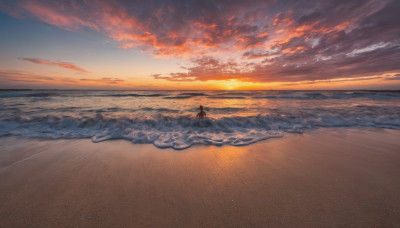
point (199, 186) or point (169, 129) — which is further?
point (169, 129)

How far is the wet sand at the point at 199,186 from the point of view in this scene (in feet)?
5.85

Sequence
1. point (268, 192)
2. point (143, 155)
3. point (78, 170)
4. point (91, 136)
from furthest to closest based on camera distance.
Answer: point (91, 136), point (143, 155), point (78, 170), point (268, 192)

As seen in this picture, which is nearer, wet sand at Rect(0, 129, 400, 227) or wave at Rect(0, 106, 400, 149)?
wet sand at Rect(0, 129, 400, 227)

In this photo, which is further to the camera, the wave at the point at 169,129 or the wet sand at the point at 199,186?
the wave at the point at 169,129

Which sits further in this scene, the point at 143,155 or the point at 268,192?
the point at 143,155

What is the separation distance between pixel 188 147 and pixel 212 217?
2.43m

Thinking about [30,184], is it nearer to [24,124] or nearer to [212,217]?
[212,217]

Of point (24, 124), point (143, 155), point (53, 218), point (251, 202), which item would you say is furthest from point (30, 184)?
point (24, 124)

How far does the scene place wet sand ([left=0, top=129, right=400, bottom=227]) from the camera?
1.78m

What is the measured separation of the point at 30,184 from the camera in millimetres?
2434

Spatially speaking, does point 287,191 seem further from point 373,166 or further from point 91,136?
point 91,136

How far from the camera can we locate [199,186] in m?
2.41

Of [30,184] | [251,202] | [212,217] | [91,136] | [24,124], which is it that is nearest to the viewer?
[212,217]

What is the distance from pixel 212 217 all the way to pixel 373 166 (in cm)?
374
